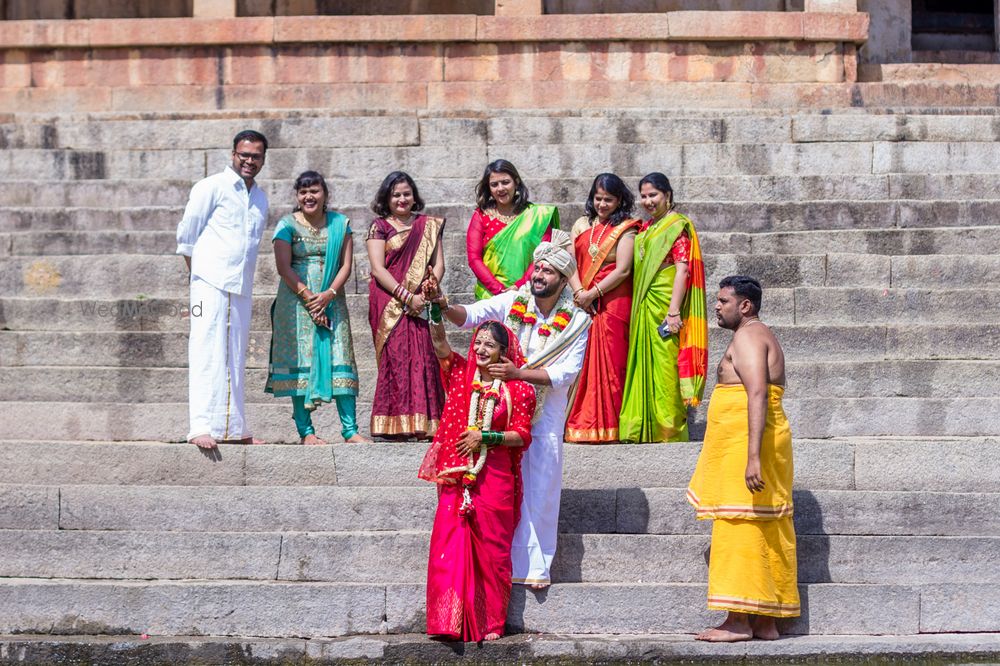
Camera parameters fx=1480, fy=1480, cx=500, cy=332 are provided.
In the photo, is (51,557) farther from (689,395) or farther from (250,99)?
(250,99)

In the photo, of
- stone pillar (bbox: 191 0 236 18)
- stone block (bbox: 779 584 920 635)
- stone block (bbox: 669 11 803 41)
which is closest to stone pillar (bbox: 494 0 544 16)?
stone block (bbox: 669 11 803 41)

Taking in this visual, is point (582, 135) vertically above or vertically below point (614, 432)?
above

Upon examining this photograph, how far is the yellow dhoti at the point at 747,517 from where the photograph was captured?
21.2 feet

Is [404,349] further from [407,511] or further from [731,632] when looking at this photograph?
[731,632]

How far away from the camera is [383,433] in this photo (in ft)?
26.6

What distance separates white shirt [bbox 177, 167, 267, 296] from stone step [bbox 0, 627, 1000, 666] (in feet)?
7.18

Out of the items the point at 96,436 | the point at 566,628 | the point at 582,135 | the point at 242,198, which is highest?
the point at 582,135

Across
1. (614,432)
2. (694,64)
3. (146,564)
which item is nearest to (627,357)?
(614,432)

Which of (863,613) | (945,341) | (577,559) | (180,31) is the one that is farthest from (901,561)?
(180,31)

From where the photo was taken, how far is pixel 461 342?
938 centimetres

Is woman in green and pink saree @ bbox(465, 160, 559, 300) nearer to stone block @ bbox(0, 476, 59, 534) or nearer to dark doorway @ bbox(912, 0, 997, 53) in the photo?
stone block @ bbox(0, 476, 59, 534)

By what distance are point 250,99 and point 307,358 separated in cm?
599

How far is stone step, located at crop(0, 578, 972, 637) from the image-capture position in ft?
22.1

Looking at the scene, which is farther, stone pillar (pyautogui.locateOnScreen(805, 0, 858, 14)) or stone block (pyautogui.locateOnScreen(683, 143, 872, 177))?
stone pillar (pyautogui.locateOnScreen(805, 0, 858, 14))
